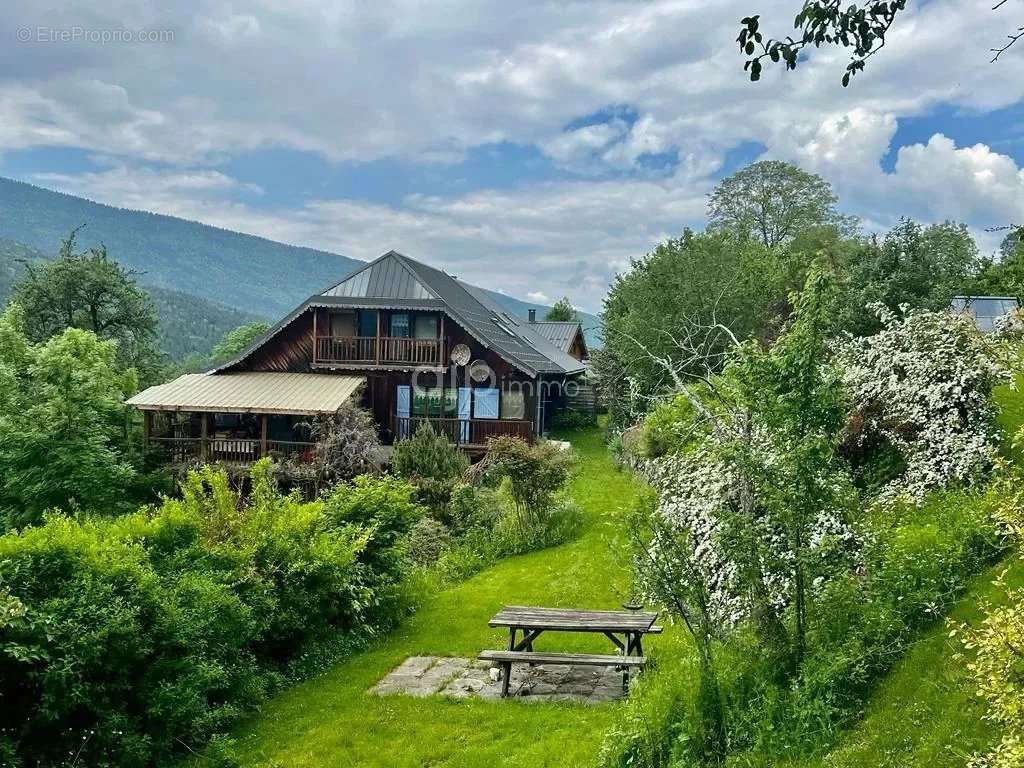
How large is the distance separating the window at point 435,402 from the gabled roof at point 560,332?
15.9 meters

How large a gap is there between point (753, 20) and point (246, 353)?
23.0 m

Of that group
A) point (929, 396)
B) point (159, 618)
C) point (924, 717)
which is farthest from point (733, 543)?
point (159, 618)

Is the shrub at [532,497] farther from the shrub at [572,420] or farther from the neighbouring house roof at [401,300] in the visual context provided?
the shrub at [572,420]

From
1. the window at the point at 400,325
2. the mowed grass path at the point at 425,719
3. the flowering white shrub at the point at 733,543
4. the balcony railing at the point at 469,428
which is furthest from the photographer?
the window at the point at 400,325

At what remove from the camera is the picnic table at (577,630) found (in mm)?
→ 7816

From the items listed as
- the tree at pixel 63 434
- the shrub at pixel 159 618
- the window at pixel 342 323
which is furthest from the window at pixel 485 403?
the shrub at pixel 159 618

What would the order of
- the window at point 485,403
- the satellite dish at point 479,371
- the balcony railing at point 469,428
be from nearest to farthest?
the balcony railing at point 469,428 → the window at point 485,403 → the satellite dish at point 479,371

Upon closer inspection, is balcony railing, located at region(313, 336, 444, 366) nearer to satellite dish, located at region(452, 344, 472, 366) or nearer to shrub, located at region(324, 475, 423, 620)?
satellite dish, located at region(452, 344, 472, 366)

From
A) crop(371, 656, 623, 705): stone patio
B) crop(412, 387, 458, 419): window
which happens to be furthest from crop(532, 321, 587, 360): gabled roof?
crop(371, 656, 623, 705): stone patio

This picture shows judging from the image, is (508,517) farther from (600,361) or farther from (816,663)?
(600,361)

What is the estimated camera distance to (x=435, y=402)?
24.6 meters

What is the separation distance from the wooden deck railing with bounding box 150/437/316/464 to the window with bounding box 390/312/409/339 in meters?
5.03

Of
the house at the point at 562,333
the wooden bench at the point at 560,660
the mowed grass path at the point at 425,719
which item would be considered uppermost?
the house at the point at 562,333

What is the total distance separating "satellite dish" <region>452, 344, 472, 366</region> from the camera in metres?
24.3
